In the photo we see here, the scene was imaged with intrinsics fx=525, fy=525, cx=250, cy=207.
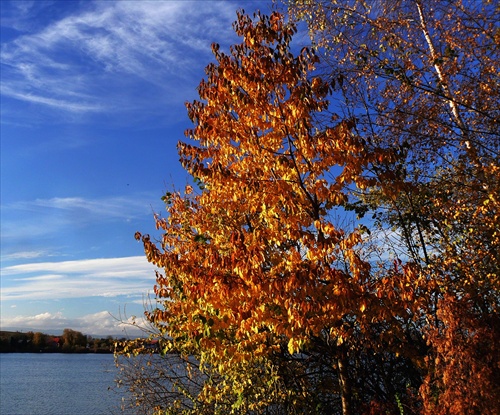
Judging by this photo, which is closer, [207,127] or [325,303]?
[325,303]

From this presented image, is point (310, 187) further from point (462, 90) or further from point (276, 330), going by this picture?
point (462, 90)

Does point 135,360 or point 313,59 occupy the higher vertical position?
point 313,59

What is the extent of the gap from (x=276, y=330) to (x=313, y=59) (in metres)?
4.68

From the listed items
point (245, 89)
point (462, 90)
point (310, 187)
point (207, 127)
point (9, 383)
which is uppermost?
point (462, 90)

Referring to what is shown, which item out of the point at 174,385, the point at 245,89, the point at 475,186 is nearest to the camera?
the point at 245,89

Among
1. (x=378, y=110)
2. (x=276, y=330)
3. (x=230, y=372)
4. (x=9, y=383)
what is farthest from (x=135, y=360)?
(x=9, y=383)

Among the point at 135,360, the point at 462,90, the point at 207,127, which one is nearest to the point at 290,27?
the point at 207,127

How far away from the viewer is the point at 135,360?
507 inches

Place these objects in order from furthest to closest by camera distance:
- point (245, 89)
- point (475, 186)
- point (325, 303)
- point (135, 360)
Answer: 1. point (135, 360)
2. point (475, 186)
3. point (245, 89)
4. point (325, 303)

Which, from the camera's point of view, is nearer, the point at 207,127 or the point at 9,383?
the point at 207,127

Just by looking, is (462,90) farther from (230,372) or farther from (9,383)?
(9,383)

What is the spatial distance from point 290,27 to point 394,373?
24.7 feet

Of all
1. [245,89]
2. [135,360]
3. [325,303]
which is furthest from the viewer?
[135,360]

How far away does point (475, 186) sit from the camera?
1024 cm
